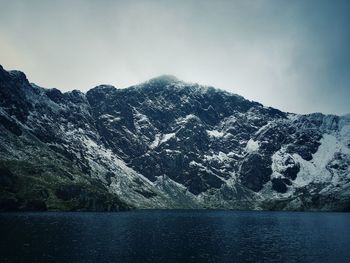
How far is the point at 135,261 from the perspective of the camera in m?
92.1

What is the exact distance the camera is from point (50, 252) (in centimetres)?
9781

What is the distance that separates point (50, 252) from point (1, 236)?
28.1 metres

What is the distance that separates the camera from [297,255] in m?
107

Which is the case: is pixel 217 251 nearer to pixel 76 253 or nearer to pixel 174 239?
pixel 174 239

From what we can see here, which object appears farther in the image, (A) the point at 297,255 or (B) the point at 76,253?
(A) the point at 297,255

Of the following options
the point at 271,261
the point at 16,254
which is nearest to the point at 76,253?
the point at 16,254

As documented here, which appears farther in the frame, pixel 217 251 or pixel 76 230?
pixel 76 230

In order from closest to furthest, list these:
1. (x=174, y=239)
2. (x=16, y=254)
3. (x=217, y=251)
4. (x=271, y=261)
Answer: (x=16, y=254) → (x=271, y=261) → (x=217, y=251) → (x=174, y=239)

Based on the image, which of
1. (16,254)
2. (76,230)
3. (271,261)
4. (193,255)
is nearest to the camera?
(16,254)

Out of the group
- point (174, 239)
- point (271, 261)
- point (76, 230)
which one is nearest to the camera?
point (271, 261)

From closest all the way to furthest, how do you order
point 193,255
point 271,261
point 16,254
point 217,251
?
1. point 16,254
2. point 271,261
3. point 193,255
4. point 217,251

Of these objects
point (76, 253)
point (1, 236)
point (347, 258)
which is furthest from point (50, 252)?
point (347, 258)

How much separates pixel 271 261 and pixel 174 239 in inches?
1853

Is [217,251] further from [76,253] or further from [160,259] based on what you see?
[76,253]
